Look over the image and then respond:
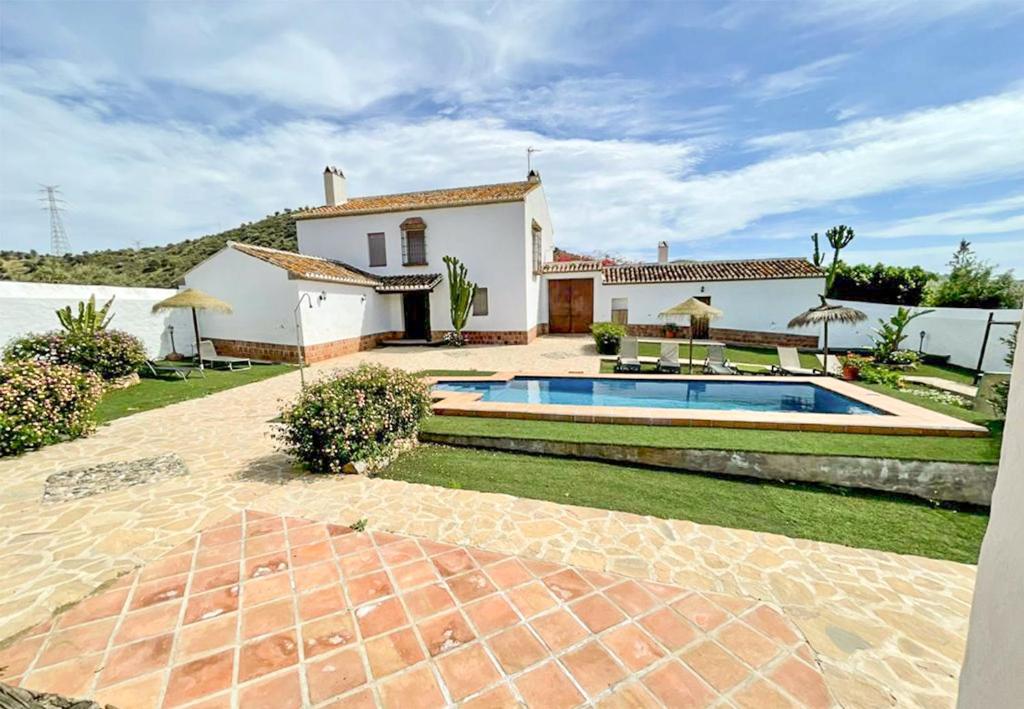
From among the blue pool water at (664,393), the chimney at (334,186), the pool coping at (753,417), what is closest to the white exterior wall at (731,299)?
the blue pool water at (664,393)

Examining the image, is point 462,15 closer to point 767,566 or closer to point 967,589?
point 767,566

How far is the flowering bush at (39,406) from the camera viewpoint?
6.55 metres

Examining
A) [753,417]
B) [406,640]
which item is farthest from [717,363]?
[406,640]

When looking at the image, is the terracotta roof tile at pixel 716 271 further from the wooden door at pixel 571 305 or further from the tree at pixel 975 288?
the tree at pixel 975 288

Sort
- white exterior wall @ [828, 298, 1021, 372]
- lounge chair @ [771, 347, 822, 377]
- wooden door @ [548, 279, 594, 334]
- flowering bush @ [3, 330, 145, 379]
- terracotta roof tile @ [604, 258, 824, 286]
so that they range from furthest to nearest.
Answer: wooden door @ [548, 279, 594, 334], terracotta roof tile @ [604, 258, 824, 286], white exterior wall @ [828, 298, 1021, 372], lounge chair @ [771, 347, 822, 377], flowering bush @ [3, 330, 145, 379]

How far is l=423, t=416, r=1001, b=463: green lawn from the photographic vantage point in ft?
19.0

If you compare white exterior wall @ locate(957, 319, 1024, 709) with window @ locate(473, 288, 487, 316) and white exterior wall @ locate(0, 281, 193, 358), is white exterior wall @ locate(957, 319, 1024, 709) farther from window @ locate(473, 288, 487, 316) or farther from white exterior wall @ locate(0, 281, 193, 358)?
window @ locate(473, 288, 487, 316)

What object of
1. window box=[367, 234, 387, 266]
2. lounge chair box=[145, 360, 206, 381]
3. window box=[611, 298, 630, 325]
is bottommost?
lounge chair box=[145, 360, 206, 381]

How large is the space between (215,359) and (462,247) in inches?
457

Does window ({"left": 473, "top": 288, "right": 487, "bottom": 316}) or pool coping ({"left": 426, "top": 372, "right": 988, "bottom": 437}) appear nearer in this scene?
pool coping ({"left": 426, "top": 372, "right": 988, "bottom": 437})

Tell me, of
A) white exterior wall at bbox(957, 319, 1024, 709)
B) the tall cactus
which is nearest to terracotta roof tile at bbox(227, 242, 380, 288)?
the tall cactus

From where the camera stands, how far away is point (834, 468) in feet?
19.0

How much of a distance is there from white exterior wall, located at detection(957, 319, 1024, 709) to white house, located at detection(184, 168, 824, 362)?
17.3 meters

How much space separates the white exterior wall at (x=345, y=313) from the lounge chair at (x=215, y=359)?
2609 millimetres
